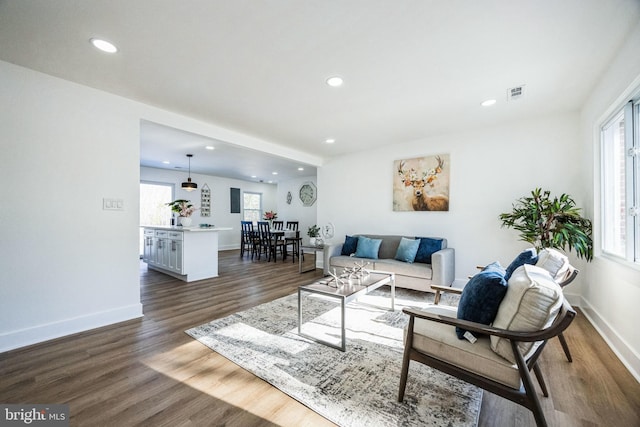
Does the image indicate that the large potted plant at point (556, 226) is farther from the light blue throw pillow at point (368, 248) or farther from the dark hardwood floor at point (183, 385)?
the light blue throw pillow at point (368, 248)

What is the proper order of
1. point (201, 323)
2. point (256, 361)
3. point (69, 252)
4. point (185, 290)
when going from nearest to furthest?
point (256, 361) < point (69, 252) < point (201, 323) < point (185, 290)

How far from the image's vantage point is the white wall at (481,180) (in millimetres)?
3525

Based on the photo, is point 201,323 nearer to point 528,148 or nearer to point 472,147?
point 472,147

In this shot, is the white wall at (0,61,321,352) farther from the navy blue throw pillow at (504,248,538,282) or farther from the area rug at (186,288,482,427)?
the navy blue throw pillow at (504,248,538,282)

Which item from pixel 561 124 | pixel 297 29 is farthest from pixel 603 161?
pixel 297 29

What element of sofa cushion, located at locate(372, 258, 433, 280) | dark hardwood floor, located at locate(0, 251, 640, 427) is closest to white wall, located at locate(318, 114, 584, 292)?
sofa cushion, located at locate(372, 258, 433, 280)

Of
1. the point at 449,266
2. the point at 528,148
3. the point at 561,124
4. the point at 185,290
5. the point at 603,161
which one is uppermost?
the point at 561,124

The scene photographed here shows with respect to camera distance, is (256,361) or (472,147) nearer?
(256,361)

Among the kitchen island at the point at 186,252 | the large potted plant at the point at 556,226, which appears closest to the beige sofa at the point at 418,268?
the large potted plant at the point at 556,226

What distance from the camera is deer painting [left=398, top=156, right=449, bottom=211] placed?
4.34 metres

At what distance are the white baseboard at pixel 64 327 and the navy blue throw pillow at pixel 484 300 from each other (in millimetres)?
3322

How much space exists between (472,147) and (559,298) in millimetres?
3439

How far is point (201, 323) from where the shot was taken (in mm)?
2807

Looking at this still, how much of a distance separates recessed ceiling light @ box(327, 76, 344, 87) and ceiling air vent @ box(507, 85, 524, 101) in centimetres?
182
